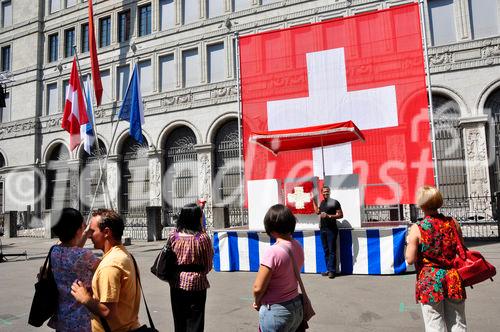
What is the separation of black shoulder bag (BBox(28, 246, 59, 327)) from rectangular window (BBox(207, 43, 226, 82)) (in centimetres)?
1828

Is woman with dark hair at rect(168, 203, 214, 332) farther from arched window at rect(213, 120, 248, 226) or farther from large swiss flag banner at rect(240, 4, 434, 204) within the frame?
arched window at rect(213, 120, 248, 226)

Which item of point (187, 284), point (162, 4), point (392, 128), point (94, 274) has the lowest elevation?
point (187, 284)

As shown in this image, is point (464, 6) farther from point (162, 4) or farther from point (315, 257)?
point (162, 4)

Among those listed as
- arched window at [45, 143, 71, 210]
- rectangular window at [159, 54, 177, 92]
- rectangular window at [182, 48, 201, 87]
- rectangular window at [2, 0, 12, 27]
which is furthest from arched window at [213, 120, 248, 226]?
rectangular window at [2, 0, 12, 27]

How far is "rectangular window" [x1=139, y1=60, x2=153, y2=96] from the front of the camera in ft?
73.3

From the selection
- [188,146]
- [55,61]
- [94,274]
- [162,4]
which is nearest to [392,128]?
[94,274]

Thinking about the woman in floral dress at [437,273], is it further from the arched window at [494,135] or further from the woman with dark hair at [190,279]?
the arched window at [494,135]

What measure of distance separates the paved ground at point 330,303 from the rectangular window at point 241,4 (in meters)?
15.2

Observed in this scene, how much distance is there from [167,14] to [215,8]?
302 centimetres

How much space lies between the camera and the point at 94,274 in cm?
269

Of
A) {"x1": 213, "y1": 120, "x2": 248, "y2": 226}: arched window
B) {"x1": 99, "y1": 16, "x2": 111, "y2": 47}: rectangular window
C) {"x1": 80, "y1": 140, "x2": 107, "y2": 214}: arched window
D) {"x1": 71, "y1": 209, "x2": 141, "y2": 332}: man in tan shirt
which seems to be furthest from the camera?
{"x1": 99, "y1": 16, "x2": 111, "y2": 47}: rectangular window

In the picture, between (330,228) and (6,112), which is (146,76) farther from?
(330,228)

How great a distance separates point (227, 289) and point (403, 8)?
9250 millimetres

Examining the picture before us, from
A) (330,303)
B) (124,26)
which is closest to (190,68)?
(124,26)
